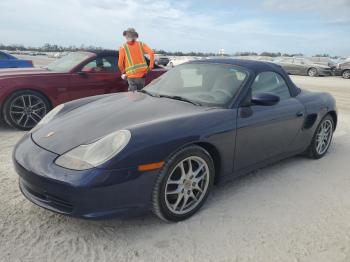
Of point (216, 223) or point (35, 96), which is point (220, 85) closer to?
point (216, 223)

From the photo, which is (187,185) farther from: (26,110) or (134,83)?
(26,110)

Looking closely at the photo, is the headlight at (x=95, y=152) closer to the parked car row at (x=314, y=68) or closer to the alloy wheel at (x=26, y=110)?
the alloy wheel at (x=26, y=110)

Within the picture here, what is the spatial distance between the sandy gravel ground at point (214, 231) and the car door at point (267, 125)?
0.39m

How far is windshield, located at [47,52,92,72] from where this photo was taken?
6.58 metres

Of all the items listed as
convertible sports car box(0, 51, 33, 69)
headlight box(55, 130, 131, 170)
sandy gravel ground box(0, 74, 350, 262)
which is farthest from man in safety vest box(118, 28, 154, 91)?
convertible sports car box(0, 51, 33, 69)

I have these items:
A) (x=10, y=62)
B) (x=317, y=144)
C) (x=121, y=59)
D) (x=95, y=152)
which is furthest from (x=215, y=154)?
(x=10, y=62)

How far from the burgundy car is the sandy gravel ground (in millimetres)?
2256

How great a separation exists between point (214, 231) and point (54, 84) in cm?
439

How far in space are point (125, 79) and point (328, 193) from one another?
4309mm

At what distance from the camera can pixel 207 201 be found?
3.39 meters

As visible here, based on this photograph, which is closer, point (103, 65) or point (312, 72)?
point (103, 65)

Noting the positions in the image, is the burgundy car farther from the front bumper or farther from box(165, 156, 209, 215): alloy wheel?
box(165, 156, 209, 215): alloy wheel

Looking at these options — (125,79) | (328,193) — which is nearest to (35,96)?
(125,79)

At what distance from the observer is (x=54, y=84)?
20.1ft
